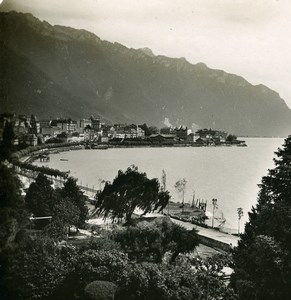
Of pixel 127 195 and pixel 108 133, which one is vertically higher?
pixel 108 133

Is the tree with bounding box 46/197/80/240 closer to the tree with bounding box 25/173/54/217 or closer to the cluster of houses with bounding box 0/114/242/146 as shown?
the tree with bounding box 25/173/54/217

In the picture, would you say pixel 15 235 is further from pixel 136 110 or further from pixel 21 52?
pixel 136 110

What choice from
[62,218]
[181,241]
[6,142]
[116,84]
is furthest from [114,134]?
[181,241]

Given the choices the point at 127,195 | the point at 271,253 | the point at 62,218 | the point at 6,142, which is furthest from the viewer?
the point at 127,195

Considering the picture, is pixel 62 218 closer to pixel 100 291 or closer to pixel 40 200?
pixel 40 200

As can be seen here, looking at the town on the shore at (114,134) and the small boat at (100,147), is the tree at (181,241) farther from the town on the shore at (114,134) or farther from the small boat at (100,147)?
the small boat at (100,147)
